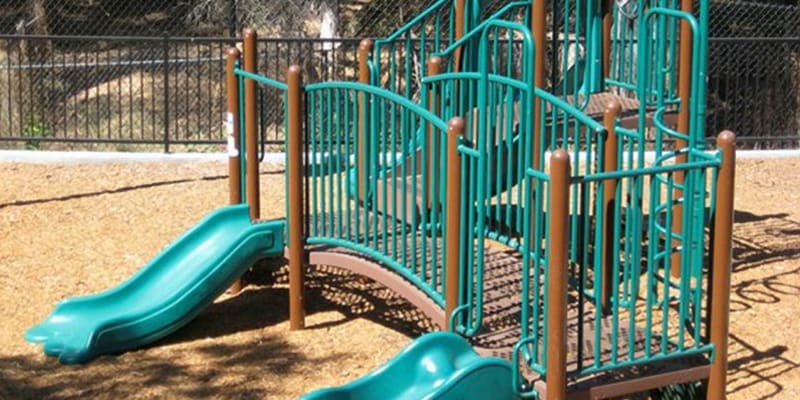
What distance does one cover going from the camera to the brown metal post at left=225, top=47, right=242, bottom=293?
8.12m

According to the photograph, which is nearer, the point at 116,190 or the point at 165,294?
the point at 165,294

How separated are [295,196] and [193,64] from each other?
36.6ft

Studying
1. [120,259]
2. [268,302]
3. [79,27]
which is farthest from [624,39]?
[79,27]

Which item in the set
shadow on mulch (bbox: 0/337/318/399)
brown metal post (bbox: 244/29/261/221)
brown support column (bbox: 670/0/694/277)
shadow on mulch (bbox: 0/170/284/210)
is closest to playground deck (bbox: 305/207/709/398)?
brown metal post (bbox: 244/29/261/221)

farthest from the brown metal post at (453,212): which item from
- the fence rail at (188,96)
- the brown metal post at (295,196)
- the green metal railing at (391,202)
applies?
the fence rail at (188,96)

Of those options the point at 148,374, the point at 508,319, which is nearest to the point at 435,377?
the point at 508,319

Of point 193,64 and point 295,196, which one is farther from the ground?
point 193,64

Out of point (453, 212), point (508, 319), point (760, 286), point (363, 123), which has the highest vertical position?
point (363, 123)

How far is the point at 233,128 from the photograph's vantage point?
8273mm

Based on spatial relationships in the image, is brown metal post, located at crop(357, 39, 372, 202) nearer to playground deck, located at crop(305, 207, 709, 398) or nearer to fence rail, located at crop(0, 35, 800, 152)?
playground deck, located at crop(305, 207, 709, 398)

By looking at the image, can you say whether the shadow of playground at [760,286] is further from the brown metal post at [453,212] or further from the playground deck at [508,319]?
the brown metal post at [453,212]

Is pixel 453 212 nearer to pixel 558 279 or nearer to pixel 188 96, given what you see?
pixel 558 279

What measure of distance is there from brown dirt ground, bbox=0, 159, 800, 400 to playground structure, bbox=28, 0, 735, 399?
27 cm

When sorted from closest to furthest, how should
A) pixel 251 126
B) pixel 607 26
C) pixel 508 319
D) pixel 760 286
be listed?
1. pixel 508 319
2. pixel 251 126
3. pixel 760 286
4. pixel 607 26
